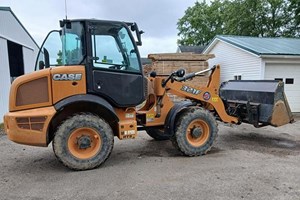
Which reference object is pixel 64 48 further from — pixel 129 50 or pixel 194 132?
pixel 194 132

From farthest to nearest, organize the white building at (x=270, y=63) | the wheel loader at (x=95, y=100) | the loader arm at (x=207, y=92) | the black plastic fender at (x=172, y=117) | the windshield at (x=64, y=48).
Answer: the white building at (x=270, y=63)
the loader arm at (x=207, y=92)
the black plastic fender at (x=172, y=117)
the windshield at (x=64, y=48)
the wheel loader at (x=95, y=100)

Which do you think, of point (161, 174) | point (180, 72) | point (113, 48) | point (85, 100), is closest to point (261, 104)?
point (180, 72)

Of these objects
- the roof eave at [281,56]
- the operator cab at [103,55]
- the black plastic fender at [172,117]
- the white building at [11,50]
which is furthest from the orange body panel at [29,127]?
the roof eave at [281,56]

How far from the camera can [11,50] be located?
1373cm

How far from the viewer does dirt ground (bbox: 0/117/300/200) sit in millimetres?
3791

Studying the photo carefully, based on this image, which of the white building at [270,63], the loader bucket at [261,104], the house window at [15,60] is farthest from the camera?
the house window at [15,60]

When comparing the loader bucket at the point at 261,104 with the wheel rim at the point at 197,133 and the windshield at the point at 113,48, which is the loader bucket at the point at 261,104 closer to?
the wheel rim at the point at 197,133

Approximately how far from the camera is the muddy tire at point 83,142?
4.50m

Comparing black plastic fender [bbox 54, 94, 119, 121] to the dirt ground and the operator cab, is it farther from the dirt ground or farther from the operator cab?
the dirt ground

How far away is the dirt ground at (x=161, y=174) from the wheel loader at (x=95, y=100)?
0.44m

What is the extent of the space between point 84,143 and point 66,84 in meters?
1.06

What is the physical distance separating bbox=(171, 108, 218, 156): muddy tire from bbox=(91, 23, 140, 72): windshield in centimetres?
143

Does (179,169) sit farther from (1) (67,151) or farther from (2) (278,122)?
(2) (278,122)

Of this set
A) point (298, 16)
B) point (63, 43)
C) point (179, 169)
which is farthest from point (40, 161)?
point (298, 16)
